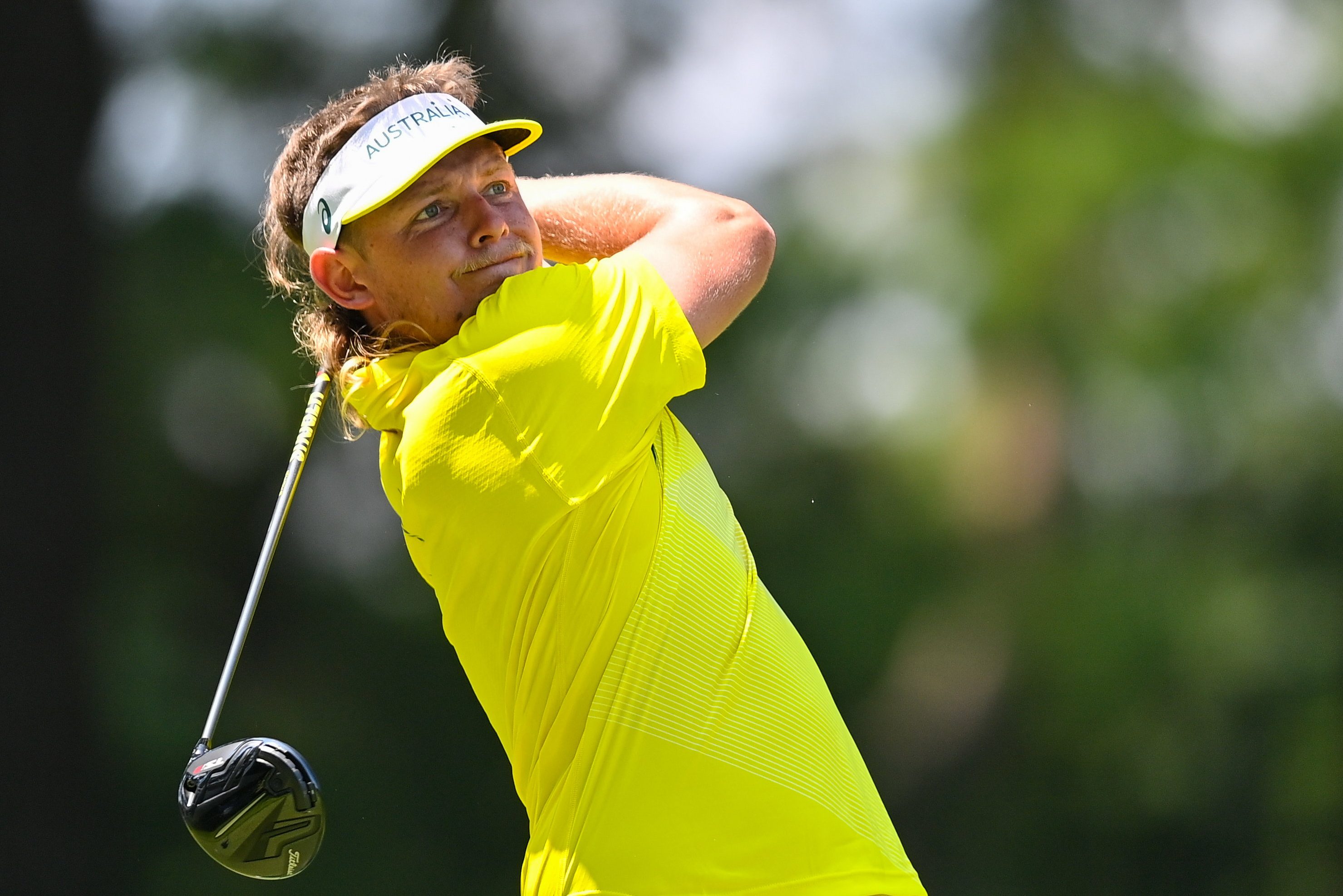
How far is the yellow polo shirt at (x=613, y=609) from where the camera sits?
221cm

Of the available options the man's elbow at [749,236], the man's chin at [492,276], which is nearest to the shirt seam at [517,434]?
the man's chin at [492,276]

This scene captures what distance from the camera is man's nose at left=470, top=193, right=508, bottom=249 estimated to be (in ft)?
7.78

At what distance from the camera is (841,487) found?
11.0 m

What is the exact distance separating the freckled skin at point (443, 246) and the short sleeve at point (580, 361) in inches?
5.2

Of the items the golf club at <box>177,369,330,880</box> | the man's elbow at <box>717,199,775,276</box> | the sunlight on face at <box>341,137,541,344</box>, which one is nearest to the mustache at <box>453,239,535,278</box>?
the sunlight on face at <box>341,137,541,344</box>

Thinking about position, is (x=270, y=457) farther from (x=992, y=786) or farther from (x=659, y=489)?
(x=659, y=489)

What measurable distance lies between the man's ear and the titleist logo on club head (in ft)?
0.59

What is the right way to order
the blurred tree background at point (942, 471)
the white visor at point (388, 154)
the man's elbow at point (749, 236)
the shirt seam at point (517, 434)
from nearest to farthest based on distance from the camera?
the shirt seam at point (517, 434)
the white visor at point (388, 154)
the man's elbow at point (749, 236)
the blurred tree background at point (942, 471)

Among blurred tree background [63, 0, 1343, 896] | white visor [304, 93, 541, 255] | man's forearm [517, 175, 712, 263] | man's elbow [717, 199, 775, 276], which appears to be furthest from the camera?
blurred tree background [63, 0, 1343, 896]

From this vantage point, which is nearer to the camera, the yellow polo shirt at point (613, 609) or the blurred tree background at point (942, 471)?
the yellow polo shirt at point (613, 609)

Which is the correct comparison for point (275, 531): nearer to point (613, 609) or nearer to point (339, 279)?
point (339, 279)

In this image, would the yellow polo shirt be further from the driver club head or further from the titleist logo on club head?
the driver club head

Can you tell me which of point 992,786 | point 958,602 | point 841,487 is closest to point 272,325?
point 841,487

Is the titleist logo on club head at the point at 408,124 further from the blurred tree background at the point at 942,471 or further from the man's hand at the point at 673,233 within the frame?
the blurred tree background at the point at 942,471
